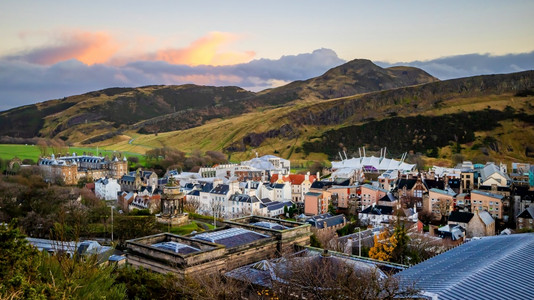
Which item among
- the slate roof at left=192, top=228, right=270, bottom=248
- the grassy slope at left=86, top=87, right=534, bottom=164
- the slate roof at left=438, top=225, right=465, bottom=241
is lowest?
the slate roof at left=438, top=225, right=465, bottom=241

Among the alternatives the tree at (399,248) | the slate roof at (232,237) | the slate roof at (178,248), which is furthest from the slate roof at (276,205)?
the slate roof at (178,248)

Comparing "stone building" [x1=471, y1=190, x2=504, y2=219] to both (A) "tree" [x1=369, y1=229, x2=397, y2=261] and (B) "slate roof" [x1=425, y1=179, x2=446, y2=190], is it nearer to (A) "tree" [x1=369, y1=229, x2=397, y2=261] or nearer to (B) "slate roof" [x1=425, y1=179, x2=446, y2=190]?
(B) "slate roof" [x1=425, y1=179, x2=446, y2=190]

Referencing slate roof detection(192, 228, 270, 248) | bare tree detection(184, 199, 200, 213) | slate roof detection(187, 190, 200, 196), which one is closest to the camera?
slate roof detection(192, 228, 270, 248)

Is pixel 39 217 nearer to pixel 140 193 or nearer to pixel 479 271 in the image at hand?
pixel 140 193

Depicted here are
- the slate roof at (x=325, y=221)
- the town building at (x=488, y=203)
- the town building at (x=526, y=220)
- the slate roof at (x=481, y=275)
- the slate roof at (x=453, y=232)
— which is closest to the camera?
the slate roof at (x=481, y=275)

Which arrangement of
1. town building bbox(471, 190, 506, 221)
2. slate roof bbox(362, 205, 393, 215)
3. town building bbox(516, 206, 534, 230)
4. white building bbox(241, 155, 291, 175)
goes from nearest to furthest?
town building bbox(516, 206, 534, 230) → slate roof bbox(362, 205, 393, 215) → town building bbox(471, 190, 506, 221) → white building bbox(241, 155, 291, 175)

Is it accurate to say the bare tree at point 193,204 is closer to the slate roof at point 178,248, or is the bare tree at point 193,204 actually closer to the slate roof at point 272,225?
the slate roof at point 272,225

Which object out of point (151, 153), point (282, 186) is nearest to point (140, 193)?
point (282, 186)

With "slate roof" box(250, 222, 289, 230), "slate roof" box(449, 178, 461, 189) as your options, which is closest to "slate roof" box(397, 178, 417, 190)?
"slate roof" box(449, 178, 461, 189)
